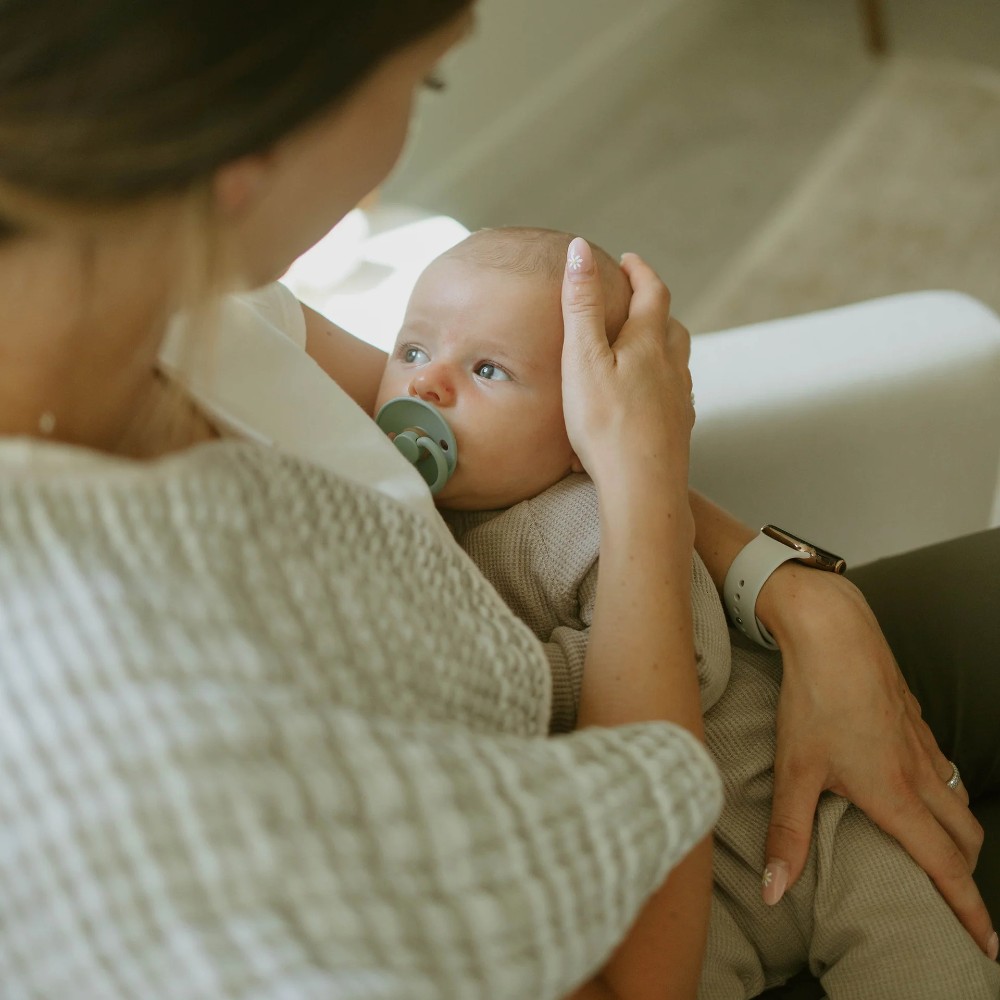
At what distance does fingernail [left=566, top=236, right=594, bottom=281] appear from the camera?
1.02 m

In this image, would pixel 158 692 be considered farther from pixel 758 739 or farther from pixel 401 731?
pixel 758 739

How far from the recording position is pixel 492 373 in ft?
3.57

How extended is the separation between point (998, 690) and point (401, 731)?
0.72 metres

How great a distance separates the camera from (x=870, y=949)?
2.90 ft

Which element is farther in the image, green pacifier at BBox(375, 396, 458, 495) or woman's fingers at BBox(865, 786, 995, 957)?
green pacifier at BBox(375, 396, 458, 495)

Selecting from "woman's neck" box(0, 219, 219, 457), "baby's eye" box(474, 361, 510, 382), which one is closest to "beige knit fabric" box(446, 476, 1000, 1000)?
"baby's eye" box(474, 361, 510, 382)

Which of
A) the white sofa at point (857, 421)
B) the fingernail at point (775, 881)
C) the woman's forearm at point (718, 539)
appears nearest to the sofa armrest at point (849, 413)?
the white sofa at point (857, 421)

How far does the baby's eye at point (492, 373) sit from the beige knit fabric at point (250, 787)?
0.46m

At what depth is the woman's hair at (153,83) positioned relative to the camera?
20.7 inches

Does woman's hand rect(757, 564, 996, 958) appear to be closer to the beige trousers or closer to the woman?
the beige trousers

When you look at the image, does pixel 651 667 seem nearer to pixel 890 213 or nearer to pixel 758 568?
pixel 758 568

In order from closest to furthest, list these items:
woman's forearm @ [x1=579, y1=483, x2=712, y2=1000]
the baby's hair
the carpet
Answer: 1. woman's forearm @ [x1=579, y1=483, x2=712, y2=1000]
2. the baby's hair
3. the carpet

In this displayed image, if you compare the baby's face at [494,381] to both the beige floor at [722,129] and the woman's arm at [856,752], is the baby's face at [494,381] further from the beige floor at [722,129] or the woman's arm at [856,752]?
the beige floor at [722,129]

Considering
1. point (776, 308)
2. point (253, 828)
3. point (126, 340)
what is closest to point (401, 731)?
point (253, 828)
